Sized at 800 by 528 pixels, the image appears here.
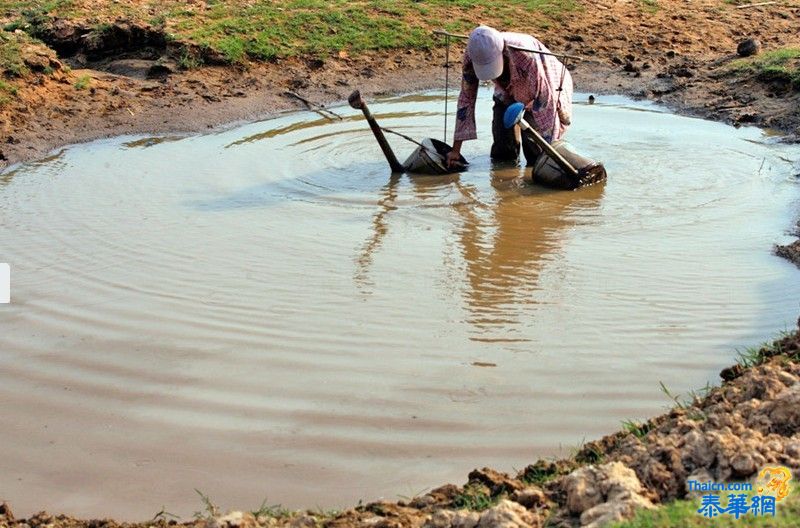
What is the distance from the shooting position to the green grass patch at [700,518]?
8.73 ft

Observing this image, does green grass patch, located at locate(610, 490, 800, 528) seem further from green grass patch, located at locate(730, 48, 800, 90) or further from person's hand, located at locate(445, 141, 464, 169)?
green grass patch, located at locate(730, 48, 800, 90)

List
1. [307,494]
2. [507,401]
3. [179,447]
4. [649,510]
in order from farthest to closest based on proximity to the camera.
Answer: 1. [507,401]
2. [179,447]
3. [307,494]
4. [649,510]

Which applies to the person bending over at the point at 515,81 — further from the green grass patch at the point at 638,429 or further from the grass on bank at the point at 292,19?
the grass on bank at the point at 292,19

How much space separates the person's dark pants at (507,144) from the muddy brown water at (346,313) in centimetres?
21

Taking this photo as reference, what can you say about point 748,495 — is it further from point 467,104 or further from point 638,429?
point 467,104

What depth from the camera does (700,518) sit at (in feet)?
9.01

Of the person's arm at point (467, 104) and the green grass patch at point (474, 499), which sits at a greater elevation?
the person's arm at point (467, 104)

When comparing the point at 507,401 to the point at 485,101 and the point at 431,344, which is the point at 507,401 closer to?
the point at 431,344

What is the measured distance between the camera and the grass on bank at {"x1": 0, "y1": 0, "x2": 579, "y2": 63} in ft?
37.0

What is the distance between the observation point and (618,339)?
4.91m

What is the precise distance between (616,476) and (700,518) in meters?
0.40

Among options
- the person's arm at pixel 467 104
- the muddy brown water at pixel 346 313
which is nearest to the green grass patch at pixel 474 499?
the muddy brown water at pixel 346 313

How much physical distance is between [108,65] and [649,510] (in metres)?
9.29

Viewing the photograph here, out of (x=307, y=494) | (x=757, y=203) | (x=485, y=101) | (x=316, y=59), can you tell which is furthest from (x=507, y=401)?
(x=316, y=59)
